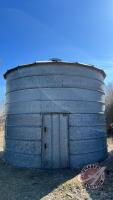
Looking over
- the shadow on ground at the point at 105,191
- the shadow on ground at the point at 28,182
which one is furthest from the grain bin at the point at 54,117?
the shadow on ground at the point at 105,191

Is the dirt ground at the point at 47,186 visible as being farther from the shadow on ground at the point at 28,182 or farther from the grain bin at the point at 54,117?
the grain bin at the point at 54,117

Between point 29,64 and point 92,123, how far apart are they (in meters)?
3.22

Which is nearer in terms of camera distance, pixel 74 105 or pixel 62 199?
pixel 62 199

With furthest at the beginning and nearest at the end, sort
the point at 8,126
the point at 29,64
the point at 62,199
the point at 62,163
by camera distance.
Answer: the point at 8,126 < the point at 29,64 < the point at 62,163 < the point at 62,199

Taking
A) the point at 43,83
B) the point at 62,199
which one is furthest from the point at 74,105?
the point at 62,199

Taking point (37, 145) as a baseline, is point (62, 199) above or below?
below

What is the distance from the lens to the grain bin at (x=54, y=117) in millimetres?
8305

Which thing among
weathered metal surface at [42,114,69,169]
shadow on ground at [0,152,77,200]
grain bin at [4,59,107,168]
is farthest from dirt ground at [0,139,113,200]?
grain bin at [4,59,107,168]

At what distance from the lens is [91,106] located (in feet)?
29.5

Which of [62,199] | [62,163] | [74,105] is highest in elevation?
[74,105]

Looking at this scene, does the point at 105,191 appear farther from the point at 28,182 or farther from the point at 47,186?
the point at 28,182

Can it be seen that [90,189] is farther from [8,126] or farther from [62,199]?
[8,126]

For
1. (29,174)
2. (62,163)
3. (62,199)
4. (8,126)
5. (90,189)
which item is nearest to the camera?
(62,199)

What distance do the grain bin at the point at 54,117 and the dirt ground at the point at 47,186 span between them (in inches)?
26.0
